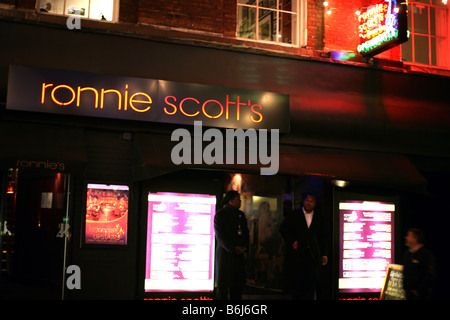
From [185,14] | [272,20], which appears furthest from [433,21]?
[185,14]

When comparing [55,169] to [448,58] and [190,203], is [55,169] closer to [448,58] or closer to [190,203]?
[190,203]

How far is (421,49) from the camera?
1297 cm

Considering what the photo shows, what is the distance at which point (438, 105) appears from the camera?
12.0 metres

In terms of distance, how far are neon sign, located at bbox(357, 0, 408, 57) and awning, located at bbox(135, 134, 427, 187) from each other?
7.22 feet

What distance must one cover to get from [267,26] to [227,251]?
501 cm

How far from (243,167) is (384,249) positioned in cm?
389

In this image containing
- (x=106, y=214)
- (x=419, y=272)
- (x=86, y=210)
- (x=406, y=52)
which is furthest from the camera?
(x=406, y=52)

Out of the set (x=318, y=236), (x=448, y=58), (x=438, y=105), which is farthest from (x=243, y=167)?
(x=448, y=58)

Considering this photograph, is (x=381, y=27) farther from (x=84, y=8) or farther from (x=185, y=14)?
(x=84, y=8)

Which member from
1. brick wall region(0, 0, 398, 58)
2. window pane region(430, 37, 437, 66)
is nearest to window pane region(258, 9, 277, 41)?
brick wall region(0, 0, 398, 58)

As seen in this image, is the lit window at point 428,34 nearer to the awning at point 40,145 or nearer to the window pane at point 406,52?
the window pane at point 406,52

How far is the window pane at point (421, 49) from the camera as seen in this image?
42.3 ft

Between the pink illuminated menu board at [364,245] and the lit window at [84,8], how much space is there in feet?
19.4

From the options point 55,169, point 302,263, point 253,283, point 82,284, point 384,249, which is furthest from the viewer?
point 253,283
